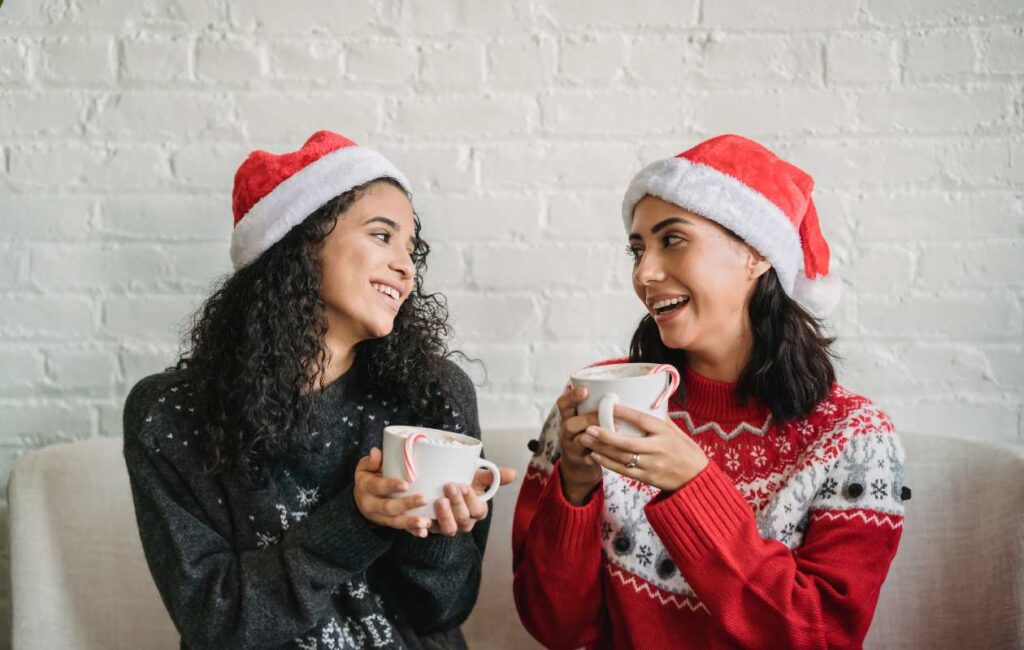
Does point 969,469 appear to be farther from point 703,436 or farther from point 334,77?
point 334,77

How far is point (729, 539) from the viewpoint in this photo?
3.99ft

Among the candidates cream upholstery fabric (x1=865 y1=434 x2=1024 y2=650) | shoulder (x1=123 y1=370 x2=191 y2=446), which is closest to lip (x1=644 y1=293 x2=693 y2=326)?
cream upholstery fabric (x1=865 y1=434 x2=1024 y2=650)

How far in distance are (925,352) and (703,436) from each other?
0.68 metres

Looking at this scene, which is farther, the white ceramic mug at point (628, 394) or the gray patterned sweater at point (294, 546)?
the gray patterned sweater at point (294, 546)

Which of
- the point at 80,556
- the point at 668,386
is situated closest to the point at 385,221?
the point at 668,386

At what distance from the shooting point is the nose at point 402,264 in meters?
1.37

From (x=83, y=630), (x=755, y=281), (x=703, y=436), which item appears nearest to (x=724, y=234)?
(x=755, y=281)

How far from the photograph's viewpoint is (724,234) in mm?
1352

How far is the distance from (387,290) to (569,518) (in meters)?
0.42

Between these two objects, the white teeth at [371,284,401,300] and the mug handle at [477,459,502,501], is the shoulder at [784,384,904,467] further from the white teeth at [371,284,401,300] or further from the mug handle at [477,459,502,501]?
the white teeth at [371,284,401,300]

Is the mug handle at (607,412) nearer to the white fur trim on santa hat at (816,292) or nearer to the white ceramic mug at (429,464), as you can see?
the white ceramic mug at (429,464)

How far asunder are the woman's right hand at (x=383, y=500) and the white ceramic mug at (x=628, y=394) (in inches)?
9.4

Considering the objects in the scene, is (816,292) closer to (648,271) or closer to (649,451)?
(648,271)

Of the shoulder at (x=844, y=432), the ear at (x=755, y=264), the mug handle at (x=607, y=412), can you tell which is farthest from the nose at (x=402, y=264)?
the shoulder at (x=844, y=432)
